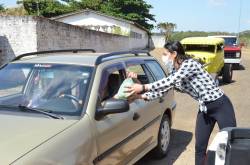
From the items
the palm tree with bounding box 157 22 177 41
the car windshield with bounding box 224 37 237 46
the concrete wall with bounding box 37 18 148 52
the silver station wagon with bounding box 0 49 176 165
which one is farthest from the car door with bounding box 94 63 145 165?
the palm tree with bounding box 157 22 177 41

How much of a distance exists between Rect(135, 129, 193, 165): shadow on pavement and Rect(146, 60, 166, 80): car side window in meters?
1.22

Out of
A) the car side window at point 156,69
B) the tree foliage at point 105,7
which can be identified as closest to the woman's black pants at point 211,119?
Result: the car side window at point 156,69

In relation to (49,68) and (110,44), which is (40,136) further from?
(110,44)

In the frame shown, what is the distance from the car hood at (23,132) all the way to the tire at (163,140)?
2.79 meters

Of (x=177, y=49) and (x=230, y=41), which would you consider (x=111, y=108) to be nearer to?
(x=177, y=49)

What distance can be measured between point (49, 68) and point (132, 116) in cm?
112

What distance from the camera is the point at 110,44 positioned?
2947 centimetres

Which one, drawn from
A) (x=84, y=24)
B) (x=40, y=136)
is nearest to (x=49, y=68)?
(x=40, y=136)

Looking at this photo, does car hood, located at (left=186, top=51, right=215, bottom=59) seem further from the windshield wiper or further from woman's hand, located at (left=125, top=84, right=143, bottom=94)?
the windshield wiper

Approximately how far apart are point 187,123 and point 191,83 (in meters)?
4.81

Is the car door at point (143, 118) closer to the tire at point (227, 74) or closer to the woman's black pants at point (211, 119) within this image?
the woman's black pants at point (211, 119)

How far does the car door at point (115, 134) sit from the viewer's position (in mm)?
4180

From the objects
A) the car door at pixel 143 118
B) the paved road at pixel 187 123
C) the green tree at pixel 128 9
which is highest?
the green tree at pixel 128 9

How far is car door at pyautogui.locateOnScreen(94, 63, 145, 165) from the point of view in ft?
13.7
